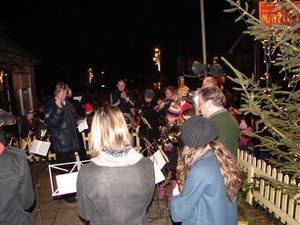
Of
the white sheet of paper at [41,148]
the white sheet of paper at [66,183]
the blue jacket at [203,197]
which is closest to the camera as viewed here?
the blue jacket at [203,197]

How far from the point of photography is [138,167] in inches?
96.3

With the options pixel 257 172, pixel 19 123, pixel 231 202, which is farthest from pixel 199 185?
pixel 19 123

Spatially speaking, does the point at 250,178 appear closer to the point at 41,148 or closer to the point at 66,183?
the point at 66,183

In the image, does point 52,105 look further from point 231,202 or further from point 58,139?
point 231,202

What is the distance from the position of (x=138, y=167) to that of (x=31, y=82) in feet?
47.3

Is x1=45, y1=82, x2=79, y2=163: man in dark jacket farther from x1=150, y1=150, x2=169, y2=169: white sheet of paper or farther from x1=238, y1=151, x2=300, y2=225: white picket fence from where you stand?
x1=238, y1=151, x2=300, y2=225: white picket fence

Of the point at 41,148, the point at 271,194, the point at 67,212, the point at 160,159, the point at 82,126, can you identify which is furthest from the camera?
the point at 82,126

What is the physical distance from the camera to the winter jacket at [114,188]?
92.4 inches

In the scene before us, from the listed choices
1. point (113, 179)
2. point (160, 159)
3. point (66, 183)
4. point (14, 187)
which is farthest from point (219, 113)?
point (14, 187)

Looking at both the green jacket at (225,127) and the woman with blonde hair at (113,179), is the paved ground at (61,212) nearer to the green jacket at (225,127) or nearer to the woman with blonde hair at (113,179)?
the green jacket at (225,127)

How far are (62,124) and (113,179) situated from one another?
12.3 ft

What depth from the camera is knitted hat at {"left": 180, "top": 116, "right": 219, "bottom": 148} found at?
2.35 meters

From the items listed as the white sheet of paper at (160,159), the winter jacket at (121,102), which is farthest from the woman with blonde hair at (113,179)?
the winter jacket at (121,102)

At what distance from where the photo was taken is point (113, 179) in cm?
236
